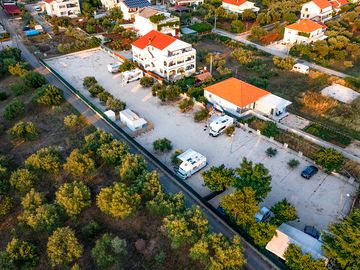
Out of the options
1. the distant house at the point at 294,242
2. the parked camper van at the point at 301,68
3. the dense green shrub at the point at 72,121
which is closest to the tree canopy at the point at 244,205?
the distant house at the point at 294,242

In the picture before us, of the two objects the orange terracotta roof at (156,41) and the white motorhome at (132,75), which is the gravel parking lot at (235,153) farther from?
the orange terracotta roof at (156,41)

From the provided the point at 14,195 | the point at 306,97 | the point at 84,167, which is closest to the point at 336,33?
the point at 306,97

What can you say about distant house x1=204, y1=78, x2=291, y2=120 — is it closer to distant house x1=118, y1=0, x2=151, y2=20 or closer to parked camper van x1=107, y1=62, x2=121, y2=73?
parked camper van x1=107, y1=62, x2=121, y2=73

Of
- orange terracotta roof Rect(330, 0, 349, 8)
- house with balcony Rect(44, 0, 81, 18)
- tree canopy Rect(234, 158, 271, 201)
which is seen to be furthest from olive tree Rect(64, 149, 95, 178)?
orange terracotta roof Rect(330, 0, 349, 8)

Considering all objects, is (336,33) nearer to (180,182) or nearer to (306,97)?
(306,97)

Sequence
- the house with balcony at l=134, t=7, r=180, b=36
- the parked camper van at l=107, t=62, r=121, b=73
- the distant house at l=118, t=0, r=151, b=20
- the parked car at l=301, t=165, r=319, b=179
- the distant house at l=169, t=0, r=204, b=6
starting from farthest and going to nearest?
the distant house at l=169, t=0, r=204, b=6 < the distant house at l=118, t=0, r=151, b=20 < the house with balcony at l=134, t=7, r=180, b=36 < the parked camper van at l=107, t=62, r=121, b=73 < the parked car at l=301, t=165, r=319, b=179

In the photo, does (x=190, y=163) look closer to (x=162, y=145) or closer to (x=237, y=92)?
(x=162, y=145)
